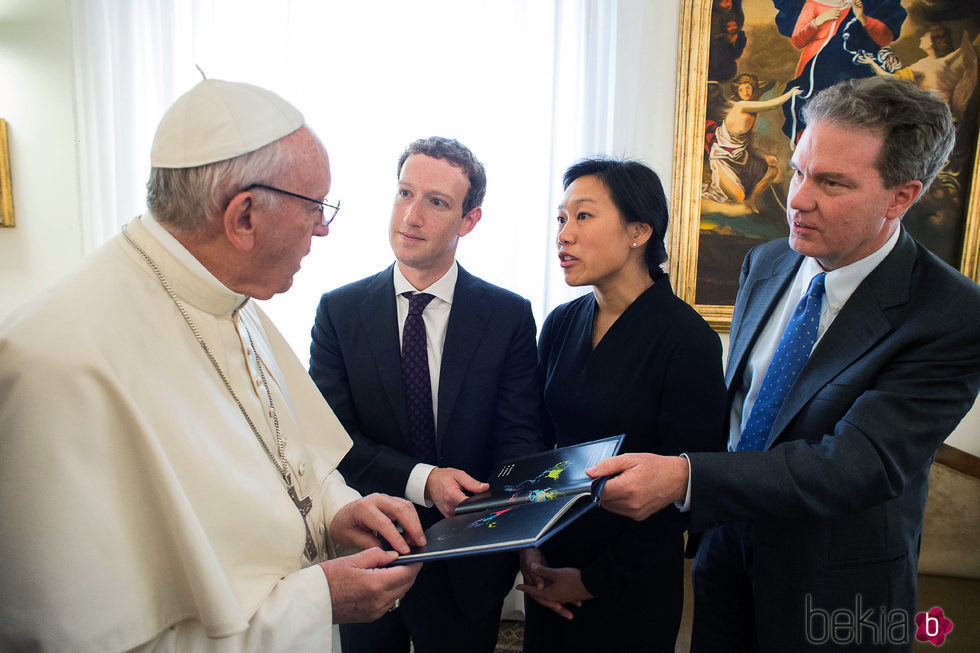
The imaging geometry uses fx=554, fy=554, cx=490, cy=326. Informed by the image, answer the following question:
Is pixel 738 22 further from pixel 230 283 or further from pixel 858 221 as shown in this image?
pixel 230 283

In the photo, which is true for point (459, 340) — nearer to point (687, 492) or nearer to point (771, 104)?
point (687, 492)

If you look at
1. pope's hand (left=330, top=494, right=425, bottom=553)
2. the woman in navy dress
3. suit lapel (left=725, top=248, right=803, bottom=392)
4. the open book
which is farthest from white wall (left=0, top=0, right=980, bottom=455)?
pope's hand (left=330, top=494, right=425, bottom=553)

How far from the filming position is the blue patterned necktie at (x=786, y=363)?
1.86 meters

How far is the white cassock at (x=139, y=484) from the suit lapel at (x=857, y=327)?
1.52 metres

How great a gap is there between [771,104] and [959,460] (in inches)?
94.5

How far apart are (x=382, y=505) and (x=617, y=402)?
0.86 metres

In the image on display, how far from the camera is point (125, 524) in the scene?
3.61 ft

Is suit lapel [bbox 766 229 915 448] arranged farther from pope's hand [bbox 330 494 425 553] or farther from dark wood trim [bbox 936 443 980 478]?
dark wood trim [bbox 936 443 980 478]

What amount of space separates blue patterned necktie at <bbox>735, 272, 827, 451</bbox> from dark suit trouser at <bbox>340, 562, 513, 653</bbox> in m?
1.22

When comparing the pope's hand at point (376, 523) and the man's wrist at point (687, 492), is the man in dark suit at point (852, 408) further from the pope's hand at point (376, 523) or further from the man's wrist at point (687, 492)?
the pope's hand at point (376, 523)

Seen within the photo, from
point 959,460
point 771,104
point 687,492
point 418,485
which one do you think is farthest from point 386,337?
point 959,460

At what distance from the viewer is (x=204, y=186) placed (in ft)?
4.22

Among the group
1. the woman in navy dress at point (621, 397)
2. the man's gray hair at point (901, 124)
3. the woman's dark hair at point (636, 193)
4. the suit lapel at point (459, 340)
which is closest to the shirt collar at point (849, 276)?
the man's gray hair at point (901, 124)

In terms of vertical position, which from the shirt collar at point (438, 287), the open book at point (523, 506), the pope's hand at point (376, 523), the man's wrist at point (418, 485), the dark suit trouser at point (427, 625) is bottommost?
the dark suit trouser at point (427, 625)
